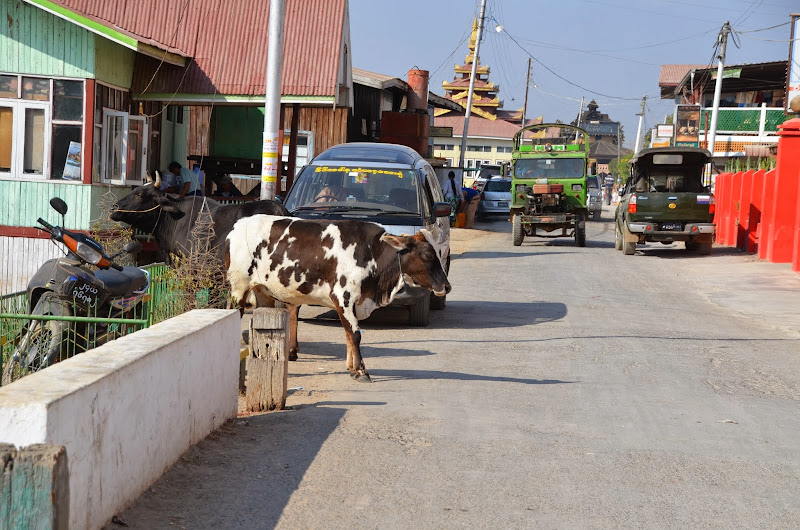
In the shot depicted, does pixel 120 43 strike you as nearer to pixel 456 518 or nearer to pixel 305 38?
pixel 305 38

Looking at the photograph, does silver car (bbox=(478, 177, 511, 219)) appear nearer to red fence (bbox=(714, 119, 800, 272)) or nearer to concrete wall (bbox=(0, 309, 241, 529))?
red fence (bbox=(714, 119, 800, 272))

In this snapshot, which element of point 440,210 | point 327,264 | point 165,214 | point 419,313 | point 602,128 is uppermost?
point 602,128

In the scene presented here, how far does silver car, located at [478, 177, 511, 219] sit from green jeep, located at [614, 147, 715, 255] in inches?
614

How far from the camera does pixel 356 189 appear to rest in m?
12.9

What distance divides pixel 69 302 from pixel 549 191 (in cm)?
2125

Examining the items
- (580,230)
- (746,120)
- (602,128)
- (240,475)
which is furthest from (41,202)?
(602,128)

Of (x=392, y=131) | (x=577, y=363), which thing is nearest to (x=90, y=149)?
(x=577, y=363)

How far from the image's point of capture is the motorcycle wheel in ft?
23.1

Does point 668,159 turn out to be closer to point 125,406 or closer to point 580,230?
point 580,230

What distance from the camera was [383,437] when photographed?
22.4 ft

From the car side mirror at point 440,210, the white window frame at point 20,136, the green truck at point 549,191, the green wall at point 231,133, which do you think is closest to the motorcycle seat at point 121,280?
the car side mirror at point 440,210

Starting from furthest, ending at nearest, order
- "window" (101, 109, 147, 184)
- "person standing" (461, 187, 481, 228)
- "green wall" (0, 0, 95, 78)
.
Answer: "person standing" (461, 187, 481, 228), "window" (101, 109, 147, 184), "green wall" (0, 0, 95, 78)

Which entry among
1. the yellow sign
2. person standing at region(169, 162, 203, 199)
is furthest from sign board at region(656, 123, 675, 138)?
the yellow sign

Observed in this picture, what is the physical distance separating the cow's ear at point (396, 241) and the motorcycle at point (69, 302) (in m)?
2.43
